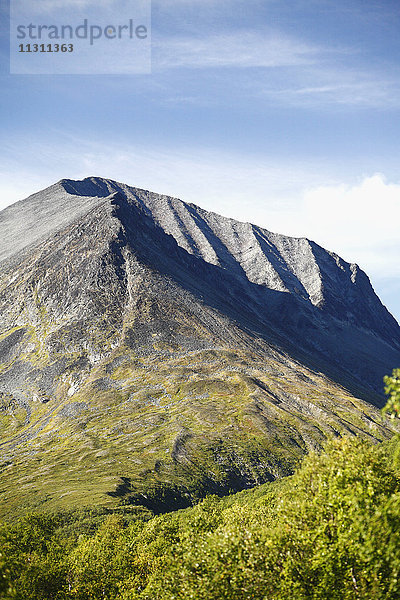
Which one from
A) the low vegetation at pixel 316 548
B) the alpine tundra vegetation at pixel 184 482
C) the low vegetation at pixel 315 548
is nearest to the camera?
the low vegetation at pixel 316 548

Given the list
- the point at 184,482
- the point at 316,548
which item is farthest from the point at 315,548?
the point at 184,482

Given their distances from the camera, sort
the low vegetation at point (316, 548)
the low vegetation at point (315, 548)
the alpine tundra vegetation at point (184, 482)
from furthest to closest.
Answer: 1. the alpine tundra vegetation at point (184, 482)
2. the low vegetation at point (315, 548)
3. the low vegetation at point (316, 548)

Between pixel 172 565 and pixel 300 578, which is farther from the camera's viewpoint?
pixel 172 565

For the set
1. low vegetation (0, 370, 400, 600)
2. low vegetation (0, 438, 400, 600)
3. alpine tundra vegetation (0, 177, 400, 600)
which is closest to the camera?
low vegetation (0, 370, 400, 600)

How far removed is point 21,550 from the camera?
44.7 m

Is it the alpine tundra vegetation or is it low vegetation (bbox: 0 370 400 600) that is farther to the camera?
the alpine tundra vegetation

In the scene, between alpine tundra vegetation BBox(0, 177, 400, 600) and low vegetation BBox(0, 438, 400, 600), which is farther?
alpine tundra vegetation BBox(0, 177, 400, 600)

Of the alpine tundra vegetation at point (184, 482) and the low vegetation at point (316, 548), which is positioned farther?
the alpine tundra vegetation at point (184, 482)

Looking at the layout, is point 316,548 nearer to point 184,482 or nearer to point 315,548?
point 315,548

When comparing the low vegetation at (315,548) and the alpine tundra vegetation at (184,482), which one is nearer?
the low vegetation at (315,548)

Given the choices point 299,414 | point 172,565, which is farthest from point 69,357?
point 172,565

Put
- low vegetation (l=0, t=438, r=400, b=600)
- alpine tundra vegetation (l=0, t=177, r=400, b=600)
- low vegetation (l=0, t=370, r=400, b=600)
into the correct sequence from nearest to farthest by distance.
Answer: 1. low vegetation (l=0, t=370, r=400, b=600)
2. low vegetation (l=0, t=438, r=400, b=600)
3. alpine tundra vegetation (l=0, t=177, r=400, b=600)

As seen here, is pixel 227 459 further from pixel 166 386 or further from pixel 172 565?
pixel 172 565

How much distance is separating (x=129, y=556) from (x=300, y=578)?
27.3 m
